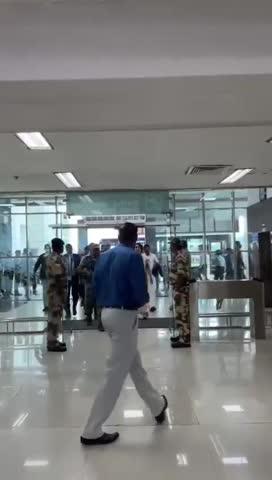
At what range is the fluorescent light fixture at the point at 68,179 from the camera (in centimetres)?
811

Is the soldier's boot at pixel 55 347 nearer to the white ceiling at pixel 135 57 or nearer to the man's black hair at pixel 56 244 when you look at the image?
the man's black hair at pixel 56 244

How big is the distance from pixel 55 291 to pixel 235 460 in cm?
439

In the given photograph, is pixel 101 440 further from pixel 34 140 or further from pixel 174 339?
pixel 174 339

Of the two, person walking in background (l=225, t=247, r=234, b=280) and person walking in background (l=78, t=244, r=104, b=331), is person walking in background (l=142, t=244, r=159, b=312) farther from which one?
person walking in background (l=225, t=247, r=234, b=280)

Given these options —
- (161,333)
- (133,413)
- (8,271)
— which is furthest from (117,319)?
(8,271)

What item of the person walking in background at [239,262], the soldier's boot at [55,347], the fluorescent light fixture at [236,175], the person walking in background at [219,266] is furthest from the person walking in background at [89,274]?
the person walking in background at [239,262]

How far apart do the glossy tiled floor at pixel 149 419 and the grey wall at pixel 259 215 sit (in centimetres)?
486

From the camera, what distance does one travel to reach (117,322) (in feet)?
11.0

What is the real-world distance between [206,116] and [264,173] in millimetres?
4726

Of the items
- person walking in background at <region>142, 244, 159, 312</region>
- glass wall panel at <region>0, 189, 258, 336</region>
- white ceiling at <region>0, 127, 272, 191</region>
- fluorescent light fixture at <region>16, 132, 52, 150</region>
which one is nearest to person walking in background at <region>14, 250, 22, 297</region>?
glass wall panel at <region>0, 189, 258, 336</region>

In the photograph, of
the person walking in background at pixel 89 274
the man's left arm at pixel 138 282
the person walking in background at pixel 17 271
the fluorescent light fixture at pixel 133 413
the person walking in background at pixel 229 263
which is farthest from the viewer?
the person walking in background at pixel 229 263

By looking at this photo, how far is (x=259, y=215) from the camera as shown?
11.4 metres

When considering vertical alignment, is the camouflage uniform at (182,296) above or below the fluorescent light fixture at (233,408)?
above

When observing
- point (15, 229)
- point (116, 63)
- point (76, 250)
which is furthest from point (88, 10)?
point (15, 229)
